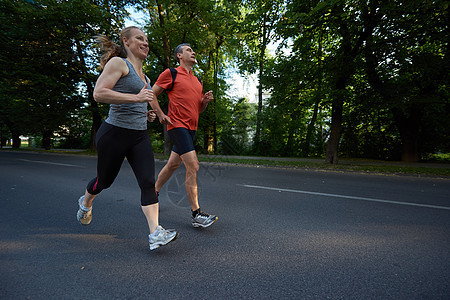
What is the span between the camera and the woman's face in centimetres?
232

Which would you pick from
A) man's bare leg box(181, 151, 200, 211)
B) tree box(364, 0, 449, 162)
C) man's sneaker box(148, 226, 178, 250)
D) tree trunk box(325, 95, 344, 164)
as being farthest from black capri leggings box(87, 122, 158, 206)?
tree trunk box(325, 95, 344, 164)

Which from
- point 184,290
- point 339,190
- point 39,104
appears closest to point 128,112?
point 184,290

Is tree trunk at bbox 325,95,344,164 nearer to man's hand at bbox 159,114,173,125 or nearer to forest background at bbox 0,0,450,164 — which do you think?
forest background at bbox 0,0,450,164

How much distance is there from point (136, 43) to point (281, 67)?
30.8 ft

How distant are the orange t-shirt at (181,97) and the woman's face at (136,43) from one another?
603 millimetres

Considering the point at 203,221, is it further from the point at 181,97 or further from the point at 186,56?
the point at 186,56

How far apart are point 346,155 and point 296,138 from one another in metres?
3.85

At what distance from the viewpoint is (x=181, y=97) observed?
3.01 metres

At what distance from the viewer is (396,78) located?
35.8 feet

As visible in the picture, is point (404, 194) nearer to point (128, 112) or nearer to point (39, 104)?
point (128, 112)

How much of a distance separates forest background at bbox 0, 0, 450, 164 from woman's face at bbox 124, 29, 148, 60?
1353 millimetres

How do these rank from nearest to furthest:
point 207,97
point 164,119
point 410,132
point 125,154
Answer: point 125,154
point 164,119
point 207,97
point 410,132

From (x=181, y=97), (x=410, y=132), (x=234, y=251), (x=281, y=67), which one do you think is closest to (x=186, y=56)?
(x=181, y=97)

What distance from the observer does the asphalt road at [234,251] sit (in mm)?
1739
